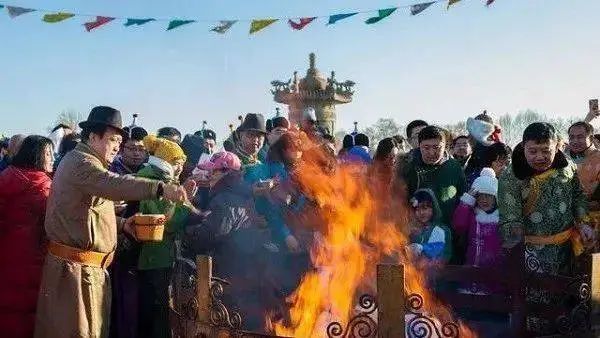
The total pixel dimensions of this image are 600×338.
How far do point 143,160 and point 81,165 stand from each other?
2.39 m

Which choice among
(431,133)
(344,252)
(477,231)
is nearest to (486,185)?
(477,231)

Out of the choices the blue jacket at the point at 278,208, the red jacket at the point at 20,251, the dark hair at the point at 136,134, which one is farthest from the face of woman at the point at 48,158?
the blue jacket at the point at 278,208

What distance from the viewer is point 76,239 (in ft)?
13.4

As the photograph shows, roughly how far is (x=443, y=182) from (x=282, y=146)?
168 centimetres

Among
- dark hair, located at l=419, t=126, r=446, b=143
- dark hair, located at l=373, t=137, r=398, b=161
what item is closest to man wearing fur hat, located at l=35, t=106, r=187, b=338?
dark hair, located at l=419, t=126, r=446, b=143

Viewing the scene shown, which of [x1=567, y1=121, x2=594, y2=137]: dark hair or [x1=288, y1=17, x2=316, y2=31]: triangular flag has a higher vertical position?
[x1=288, y1=17, x2=316, y2=31]: triangular flag

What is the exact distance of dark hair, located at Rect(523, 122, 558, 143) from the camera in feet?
15.3

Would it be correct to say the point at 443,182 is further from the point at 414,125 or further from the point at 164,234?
the point at 164,234

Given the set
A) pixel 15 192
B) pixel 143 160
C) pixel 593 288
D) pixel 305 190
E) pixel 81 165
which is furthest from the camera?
pixel 143 160

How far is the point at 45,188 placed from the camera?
15.8ft

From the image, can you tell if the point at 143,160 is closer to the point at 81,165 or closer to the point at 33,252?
the point at 33,252

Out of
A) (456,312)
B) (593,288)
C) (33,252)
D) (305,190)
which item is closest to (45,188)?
(33,252)

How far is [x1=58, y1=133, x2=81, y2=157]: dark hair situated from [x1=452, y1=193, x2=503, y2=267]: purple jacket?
4.88m

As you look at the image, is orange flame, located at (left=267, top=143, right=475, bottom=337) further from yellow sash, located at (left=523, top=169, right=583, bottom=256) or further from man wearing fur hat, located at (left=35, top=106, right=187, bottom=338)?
man wearing fur hat, located at (left=35, top=106, right=187, bottom=338)
